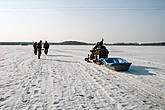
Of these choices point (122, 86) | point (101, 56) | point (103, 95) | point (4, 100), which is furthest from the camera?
point (101, 56)

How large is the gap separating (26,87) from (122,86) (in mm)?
3516

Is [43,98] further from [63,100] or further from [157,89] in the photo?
[157,89]

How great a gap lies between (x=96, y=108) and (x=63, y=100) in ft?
3.32

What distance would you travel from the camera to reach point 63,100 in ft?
13.8

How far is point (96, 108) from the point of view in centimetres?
372

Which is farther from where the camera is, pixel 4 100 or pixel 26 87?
pixel 26 87

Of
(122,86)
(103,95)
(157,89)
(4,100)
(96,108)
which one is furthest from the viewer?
(122,86)

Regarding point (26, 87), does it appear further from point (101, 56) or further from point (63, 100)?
point (101, 56)

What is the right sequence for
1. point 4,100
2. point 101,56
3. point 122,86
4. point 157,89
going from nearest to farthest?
point 4,100, point 157,89, point 122,86, point 101,56

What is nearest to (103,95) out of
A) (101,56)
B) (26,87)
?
(26,87)

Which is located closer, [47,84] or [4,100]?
[4,100]

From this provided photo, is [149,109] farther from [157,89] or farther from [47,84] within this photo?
[47,84]

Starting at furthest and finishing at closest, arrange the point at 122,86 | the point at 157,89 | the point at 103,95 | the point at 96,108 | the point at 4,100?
the point at 122,86 < the point at 157,89 < the point at 103,95 < the point at 4,100 < the point at 96,108

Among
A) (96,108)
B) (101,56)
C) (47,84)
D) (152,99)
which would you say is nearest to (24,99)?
(47,84)
